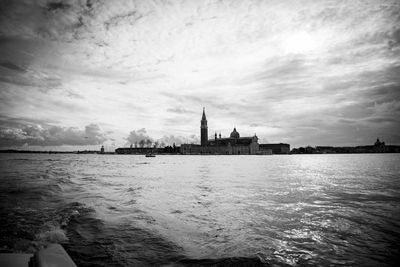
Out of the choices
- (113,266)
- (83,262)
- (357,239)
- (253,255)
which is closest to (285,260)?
(253,255)

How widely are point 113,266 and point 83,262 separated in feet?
2.43

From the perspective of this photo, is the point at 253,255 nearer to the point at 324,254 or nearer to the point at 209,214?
the point at 324,254

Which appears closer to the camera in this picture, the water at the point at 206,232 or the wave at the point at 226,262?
the wave at the point at 226,262

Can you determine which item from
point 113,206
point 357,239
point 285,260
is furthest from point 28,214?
point 357,239

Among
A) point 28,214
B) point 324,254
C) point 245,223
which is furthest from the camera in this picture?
point 28,214

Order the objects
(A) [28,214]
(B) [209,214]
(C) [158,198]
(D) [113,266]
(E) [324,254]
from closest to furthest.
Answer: (D) [113,266]
(E) [324,254]
(A) [28,214]
(B) [209,214]
(C) [158,198]

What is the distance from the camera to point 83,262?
5168 millimetres

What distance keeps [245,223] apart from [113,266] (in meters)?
5.25

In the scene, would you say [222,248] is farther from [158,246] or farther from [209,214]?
[209,214]

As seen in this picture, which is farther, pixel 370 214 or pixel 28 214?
pixel 370 214

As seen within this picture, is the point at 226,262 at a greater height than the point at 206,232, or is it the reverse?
the point at 226,262

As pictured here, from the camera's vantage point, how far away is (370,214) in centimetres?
1040

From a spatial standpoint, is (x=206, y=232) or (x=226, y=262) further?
(x=206, y=232)

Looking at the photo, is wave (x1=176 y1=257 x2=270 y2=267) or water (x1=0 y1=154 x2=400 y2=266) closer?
A: wave (x1=176 y1=257 x2=270 y2=267)
